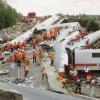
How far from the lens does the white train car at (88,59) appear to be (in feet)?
126

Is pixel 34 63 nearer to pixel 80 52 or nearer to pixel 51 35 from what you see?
pixel 80 52

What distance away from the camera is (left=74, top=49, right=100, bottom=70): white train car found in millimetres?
38344

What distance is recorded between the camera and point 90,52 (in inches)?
1532

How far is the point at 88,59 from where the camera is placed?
127 ft

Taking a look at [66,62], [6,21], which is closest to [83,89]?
[66,62]

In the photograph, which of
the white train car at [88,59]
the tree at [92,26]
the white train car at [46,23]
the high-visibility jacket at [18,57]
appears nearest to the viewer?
the white train car at [88,59]

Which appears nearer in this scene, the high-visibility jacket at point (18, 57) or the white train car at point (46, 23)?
the high-visibility jacket at point (18, 57)

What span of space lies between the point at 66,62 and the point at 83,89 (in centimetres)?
778

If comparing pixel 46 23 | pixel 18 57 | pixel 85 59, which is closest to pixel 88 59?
pixel 85 59

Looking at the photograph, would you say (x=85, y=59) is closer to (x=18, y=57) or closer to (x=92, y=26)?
(x=18, y=57)

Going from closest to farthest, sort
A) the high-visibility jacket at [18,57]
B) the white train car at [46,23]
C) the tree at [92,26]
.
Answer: the high-visibility jacket at [18,57], the tree at [92,26], the white train car at [46,23]

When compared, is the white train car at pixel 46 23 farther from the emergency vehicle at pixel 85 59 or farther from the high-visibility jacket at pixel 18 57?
the emergency vehicle at pixel 85 59

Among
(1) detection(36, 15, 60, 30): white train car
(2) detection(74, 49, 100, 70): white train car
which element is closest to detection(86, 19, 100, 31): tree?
(1) detection(36, 15, 60, 30): white train car

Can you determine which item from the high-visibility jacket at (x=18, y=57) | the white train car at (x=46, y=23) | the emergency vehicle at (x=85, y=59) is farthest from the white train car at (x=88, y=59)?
the white train car at (x=46, y=23)
